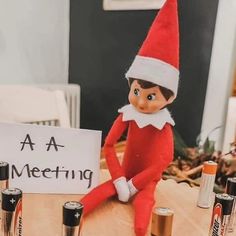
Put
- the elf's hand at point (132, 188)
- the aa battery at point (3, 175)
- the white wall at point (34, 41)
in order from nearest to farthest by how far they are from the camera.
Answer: the aa battery at point (3, 175) < the elf's hand at point (132, 188) < the white wall at point (34, 41)

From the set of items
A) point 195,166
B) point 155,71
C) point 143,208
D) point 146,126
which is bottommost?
point 195,166

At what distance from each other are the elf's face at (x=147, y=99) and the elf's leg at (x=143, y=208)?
0.17 meters

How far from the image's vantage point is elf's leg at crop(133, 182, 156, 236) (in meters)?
0.72

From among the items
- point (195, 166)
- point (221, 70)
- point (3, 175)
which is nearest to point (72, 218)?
point (3, 175)

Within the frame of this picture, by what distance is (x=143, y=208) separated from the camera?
2.52ft

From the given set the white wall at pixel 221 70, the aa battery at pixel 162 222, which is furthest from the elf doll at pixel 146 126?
the white wall at pixel 221 70

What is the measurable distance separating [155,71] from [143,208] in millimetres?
279

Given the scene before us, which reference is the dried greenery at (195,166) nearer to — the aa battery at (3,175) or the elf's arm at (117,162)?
the elf's arm at (117,162)

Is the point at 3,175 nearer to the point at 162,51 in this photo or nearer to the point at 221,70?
the point at 162,51

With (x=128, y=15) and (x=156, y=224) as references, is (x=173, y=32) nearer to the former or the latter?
(x=156, y=224)

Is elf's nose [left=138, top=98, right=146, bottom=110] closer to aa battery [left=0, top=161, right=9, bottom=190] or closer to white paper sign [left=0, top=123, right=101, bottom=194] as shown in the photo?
white paper sign [left=0, top=123, right=101, bottom=194]

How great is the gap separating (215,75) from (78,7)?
87 cm

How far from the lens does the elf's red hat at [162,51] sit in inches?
29.5

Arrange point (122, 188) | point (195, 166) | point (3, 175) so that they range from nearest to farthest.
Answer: point (3, 175), point (122, 188), point (195, 166)
